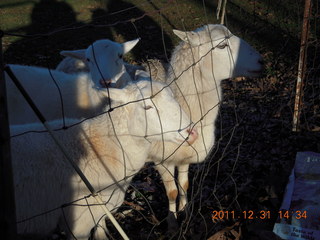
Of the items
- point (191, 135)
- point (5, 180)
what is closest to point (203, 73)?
point (191, 135)

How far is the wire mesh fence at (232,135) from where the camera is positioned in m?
3.46

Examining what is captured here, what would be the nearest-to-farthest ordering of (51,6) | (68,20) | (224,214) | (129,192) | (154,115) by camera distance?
(154,115) → (224,214) → (129,192) → (68,20) → (51,6)

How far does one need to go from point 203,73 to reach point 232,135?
29.2 inches

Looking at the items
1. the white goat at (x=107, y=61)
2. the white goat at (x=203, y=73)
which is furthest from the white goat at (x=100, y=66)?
the white goat at (x=203, y=73)

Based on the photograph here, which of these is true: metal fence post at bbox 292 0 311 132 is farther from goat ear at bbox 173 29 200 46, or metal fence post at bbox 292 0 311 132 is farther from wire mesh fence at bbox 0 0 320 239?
goat ear at bbox 173 29 200 46

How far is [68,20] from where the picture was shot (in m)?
13.8

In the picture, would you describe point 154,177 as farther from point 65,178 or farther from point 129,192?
point 65,178

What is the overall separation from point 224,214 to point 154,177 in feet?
4.39

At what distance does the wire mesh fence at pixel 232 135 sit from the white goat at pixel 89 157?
9cm

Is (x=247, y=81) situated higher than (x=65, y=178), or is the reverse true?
(x=65, y=178)

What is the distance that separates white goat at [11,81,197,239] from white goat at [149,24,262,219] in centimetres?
86

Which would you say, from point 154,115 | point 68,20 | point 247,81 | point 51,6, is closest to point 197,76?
point 154,115

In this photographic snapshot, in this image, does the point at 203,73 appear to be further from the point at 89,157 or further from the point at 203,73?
the point at 89,157

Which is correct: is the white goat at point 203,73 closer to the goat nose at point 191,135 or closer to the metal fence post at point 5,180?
the goat nose at point 191,135
